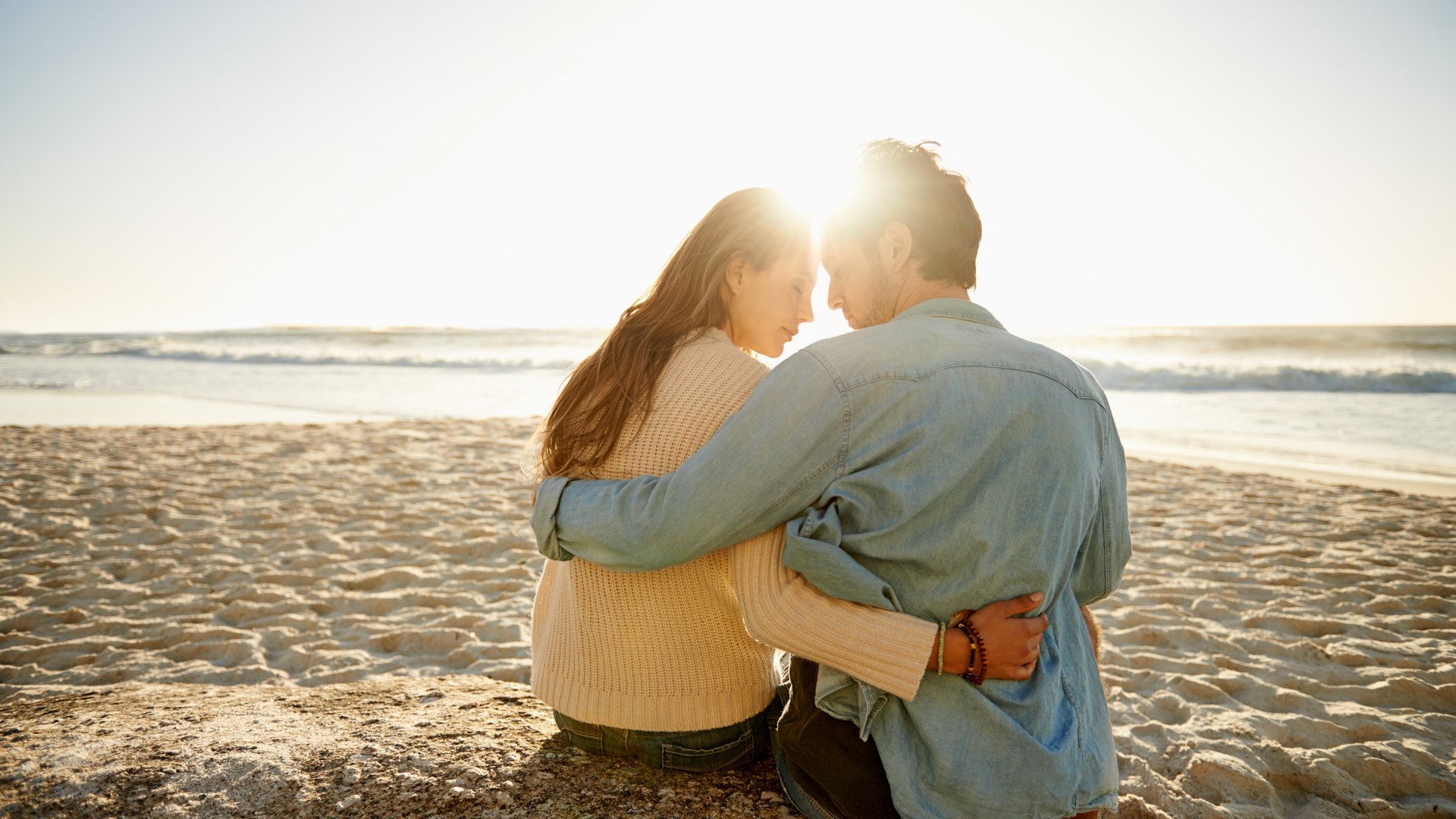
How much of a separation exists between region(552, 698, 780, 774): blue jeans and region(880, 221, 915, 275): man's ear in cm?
108

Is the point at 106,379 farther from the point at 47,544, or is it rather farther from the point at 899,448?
the point at 899,448

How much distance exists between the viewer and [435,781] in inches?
71.8

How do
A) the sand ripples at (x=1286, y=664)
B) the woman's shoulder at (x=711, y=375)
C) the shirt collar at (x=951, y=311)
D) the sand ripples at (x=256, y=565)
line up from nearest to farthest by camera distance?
the shirt collar at (x=951, y=311) < the woman's shoulder at (x=711, y=375) < the sand ripples at (x=1286, y=664) < the sand ripples at (x=256, y=565)

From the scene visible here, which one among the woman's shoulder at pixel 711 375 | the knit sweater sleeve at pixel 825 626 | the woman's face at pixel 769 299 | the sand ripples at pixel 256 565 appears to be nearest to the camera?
the knit sweater sleeve at pixel 825 626

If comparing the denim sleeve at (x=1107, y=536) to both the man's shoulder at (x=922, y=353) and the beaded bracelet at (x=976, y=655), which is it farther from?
the beaded bracelet at (x=976, y=655)

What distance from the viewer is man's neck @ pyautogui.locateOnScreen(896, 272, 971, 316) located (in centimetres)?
166

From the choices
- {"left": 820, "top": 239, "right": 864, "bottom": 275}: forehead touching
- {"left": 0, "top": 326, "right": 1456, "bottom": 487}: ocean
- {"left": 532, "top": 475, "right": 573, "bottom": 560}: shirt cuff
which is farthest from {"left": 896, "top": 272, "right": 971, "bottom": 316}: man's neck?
{"left": 0, "top": 326, "right": 1456, "bottom": 487}: ocean

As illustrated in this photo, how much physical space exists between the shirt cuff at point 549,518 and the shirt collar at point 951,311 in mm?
784

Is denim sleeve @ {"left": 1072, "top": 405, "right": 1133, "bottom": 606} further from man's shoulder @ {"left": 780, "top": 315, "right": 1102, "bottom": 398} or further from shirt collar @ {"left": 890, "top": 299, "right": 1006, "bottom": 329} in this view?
shirt collar @ {"left": 890, "top": 299, "right": 1006, "bottom": 329}

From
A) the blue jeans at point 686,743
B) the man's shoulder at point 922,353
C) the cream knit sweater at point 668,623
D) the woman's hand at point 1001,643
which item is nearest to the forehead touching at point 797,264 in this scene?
the cream knit sweater at point 668,623

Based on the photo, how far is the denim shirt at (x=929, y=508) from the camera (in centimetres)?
139

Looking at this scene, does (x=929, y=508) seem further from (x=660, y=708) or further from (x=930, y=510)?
(x=660, y=708)

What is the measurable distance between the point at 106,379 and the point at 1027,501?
71.8 ft

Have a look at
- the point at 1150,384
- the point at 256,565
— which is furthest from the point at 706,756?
the point at 1150,384
